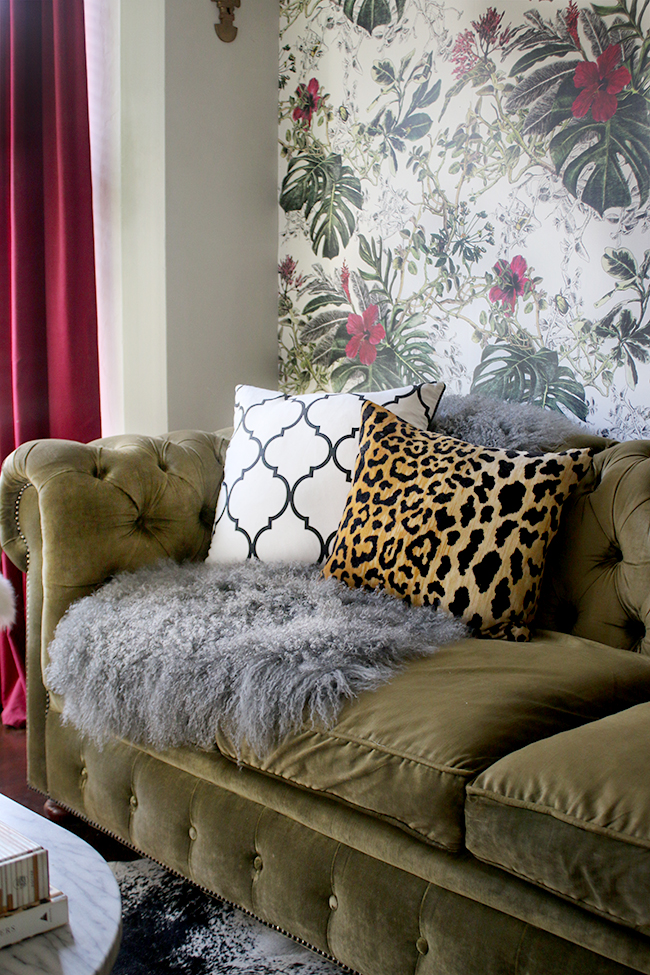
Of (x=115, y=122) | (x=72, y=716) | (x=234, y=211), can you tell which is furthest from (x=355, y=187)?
(x=72, y=716)

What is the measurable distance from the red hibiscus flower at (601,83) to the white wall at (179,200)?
113 centimetres

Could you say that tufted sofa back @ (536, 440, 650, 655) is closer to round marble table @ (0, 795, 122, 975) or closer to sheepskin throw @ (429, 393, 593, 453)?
sheepskin throw @ (429, 393, 593, 453)

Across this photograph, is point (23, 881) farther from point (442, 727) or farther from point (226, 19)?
point (226, 19)

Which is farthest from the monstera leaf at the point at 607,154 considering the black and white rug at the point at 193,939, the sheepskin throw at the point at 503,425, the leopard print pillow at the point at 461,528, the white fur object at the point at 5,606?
the black and white rug at the point at 193,939

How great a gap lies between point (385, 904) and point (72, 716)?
26.7 inches

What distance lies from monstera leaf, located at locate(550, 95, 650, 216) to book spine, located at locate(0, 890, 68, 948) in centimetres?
176

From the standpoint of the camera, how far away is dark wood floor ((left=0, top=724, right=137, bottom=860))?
5.51 feet

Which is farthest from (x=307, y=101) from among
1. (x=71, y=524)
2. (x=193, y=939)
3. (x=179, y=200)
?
(x=193, y=939)

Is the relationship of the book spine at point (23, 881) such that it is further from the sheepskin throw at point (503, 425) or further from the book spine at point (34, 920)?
the sheepskin throw at point (503, 425)

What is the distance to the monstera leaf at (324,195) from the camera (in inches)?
101

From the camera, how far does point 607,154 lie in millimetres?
1902

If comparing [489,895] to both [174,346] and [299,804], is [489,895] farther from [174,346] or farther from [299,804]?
[174,346]

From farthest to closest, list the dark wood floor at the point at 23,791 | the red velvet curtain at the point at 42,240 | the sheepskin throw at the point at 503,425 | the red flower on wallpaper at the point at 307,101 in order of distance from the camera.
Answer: the red flower on wallpaper at the point at 307,101, the red velvet curtain at the point at 42,240, the sheepskin throw at the point at 503,425, the dark wood floor at the point at 23,791

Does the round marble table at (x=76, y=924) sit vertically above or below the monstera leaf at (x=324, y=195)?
below
